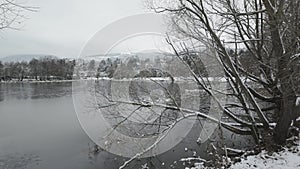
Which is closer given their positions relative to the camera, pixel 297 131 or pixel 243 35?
pixel 297 131

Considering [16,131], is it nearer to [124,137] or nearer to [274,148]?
[124,137]

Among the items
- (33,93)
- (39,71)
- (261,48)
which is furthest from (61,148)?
(39,71)

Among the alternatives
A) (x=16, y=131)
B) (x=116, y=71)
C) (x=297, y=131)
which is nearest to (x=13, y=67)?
(x=16, y=131)

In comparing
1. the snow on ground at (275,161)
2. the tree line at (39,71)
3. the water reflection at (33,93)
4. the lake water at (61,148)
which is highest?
the tree line at (39,71)

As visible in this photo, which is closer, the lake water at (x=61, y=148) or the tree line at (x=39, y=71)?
the lake water at (x=61, y=148)

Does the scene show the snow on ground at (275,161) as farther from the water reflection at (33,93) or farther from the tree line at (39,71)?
the tree line at (39,71)

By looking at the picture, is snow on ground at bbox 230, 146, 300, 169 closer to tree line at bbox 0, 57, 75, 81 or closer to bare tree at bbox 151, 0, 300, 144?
bare tree at bbox 151, 0, 300, 144

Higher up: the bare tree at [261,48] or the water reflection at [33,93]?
the bare tree at [261,48]

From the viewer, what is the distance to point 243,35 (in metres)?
6.90

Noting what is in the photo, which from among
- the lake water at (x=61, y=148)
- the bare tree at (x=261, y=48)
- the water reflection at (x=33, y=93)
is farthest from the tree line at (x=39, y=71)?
the bare tree at (x=261, y=48)

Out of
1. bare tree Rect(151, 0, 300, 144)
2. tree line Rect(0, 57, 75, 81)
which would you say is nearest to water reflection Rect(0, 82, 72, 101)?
tree line Rect(0, 57, 75, 81)

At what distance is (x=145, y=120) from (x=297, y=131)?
4029 millimetres

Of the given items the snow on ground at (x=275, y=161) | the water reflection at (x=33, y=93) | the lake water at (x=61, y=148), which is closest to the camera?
the snow on ground at (x=275, y=161)

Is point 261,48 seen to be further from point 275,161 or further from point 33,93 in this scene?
point 33,93
